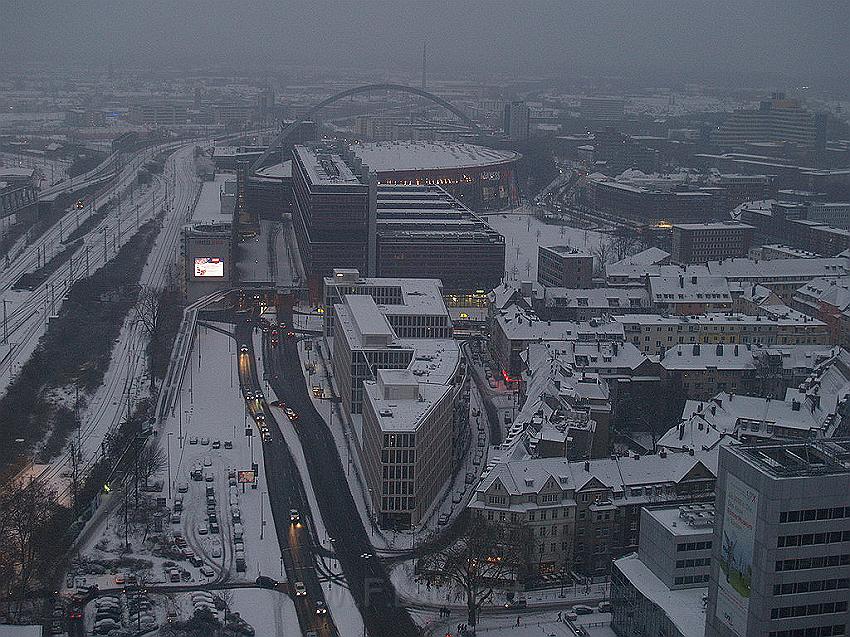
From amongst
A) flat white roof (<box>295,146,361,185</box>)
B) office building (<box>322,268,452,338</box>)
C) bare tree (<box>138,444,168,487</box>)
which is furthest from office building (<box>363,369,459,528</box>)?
flat white roof (<box>295,146,361,185</box>)

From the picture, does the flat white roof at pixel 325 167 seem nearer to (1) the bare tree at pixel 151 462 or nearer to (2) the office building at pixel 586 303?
(2) the office building at pixel 586 303

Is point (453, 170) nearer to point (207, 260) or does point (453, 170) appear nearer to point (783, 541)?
point (207, 260)

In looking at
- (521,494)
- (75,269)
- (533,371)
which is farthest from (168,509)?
(75,269)

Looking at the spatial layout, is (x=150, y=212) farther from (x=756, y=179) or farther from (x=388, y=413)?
(x=388, y=413)

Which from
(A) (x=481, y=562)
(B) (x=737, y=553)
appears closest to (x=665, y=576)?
(A) (x=481, y=562)

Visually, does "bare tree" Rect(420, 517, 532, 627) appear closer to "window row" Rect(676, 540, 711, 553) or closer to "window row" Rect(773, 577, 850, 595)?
"window row" Rect(676, 540, 711, 553)

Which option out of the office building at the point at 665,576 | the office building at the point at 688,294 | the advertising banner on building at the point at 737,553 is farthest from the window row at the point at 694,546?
the office building at the point at 688,294
